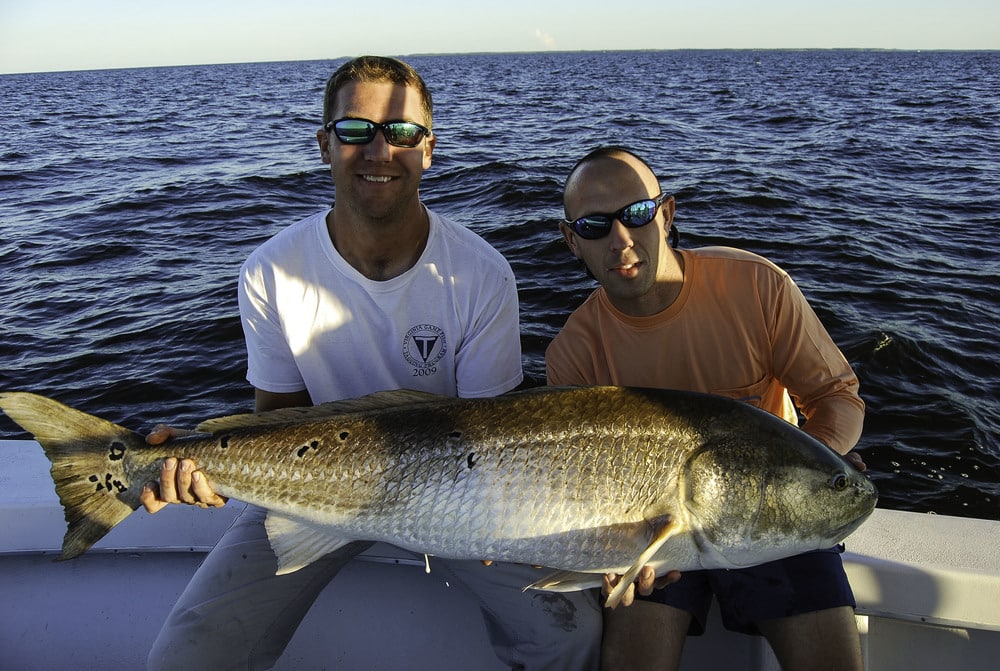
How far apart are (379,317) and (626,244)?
3.88ft

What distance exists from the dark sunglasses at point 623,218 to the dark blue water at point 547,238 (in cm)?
381

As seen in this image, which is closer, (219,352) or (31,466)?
(31,466)

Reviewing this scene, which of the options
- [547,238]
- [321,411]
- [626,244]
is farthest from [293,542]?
[547,238]

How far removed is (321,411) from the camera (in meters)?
2.98

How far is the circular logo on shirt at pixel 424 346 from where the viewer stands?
11.6ft

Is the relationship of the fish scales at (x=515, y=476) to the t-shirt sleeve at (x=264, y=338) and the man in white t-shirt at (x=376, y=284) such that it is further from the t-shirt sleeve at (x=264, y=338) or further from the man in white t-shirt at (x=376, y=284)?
the t-shirt sleeve at (x=264, y=338)

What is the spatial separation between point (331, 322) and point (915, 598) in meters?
2.63

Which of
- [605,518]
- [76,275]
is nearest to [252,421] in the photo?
[605,518]

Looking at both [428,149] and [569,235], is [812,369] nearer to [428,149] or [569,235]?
[569,235]

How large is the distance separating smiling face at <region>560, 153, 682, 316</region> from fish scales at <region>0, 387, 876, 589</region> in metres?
0.65

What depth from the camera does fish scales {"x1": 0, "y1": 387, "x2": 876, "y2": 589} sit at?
255 cm

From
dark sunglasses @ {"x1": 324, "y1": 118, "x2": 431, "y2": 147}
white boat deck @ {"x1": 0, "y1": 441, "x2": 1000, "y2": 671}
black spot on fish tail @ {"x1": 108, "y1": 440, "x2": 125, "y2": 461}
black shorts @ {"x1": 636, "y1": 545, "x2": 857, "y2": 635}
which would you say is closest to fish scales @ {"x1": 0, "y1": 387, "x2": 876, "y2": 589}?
black spot on fish tail @ {"x1": 108, "y1": 440, "x2": 125, "y2": 461}

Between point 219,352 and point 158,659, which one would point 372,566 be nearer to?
point 158,659

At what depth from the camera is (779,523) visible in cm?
254
